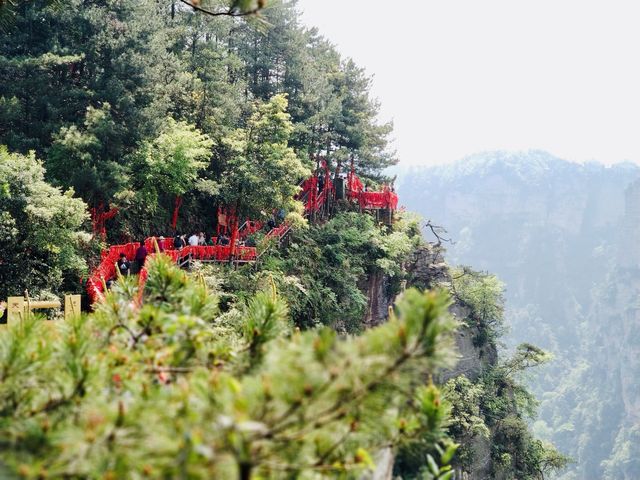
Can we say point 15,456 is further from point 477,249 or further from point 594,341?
point 477,249

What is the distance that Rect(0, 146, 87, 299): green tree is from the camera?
9312mm

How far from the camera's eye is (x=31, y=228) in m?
9.57

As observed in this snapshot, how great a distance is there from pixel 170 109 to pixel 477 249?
436 ft

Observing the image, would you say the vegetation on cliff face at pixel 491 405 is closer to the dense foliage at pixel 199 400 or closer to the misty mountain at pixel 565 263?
the dense foliage at pixel 199 400

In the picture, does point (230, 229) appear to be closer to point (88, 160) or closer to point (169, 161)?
point (169, 161)

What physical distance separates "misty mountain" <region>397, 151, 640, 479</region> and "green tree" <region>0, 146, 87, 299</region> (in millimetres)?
64947

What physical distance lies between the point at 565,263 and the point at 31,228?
135290 millimetres

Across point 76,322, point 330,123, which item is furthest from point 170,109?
point 76,322

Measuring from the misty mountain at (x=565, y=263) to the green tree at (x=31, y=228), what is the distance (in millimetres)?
64947

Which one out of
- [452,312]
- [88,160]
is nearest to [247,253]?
[88,160]

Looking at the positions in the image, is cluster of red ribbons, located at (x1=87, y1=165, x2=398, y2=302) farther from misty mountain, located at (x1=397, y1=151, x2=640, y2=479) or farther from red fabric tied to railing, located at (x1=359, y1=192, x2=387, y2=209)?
misty mountain, located at (x1=397, y1=151, x2=640, y2=479)

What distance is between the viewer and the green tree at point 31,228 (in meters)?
9.31

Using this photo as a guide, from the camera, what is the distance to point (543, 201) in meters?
141

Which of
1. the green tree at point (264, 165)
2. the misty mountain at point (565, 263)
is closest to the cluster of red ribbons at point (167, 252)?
the green tree at point (264, 165)
